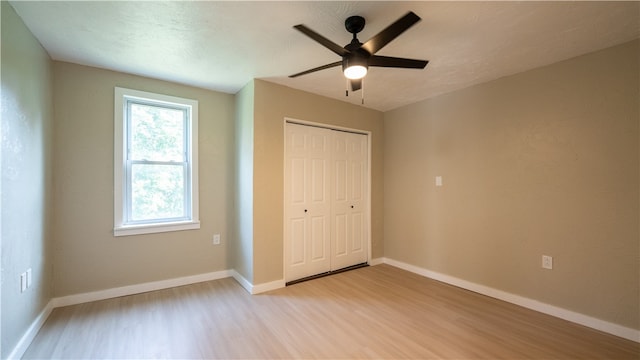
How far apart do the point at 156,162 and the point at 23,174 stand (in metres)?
1.12

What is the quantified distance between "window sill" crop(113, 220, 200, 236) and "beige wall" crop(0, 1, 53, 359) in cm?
54

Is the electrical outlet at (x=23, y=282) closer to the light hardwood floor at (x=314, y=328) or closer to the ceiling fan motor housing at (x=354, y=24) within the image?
the light hardwood floor at (x=314, y=328)

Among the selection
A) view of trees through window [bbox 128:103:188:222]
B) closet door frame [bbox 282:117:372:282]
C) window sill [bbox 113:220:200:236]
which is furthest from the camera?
closet door frame [bbox 282:117:372:282]

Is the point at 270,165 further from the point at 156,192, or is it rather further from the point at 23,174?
the point at 23,174

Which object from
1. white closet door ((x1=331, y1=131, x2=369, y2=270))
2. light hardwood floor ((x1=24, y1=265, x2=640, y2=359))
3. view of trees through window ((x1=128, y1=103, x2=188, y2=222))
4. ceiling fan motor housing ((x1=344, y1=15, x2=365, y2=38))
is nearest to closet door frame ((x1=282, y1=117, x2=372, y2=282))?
white closet door ((x1=331, y1=131, x2=369, y2=270))

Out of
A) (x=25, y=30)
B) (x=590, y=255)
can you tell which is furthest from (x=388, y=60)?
(x=25, y=30)

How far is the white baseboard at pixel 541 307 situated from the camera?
2.13 metres

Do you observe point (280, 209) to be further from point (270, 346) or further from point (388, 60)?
point (388, 60)

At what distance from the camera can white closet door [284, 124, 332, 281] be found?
3258mm

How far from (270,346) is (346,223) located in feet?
6.79

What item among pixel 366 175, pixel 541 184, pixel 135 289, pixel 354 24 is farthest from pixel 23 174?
pixel 541 184

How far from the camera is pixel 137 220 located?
115 inches

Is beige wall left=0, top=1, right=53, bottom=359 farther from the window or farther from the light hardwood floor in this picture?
the window

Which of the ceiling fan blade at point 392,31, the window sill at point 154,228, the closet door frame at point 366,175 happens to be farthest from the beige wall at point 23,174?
the ceiling fan blade at point 392,31
